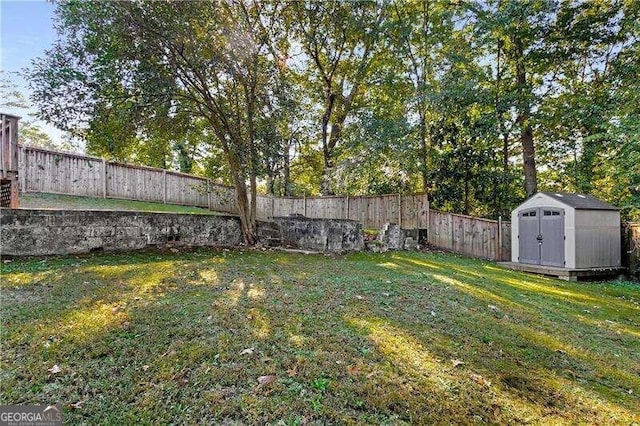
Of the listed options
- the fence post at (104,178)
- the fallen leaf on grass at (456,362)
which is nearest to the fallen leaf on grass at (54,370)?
the fallen leaf on grass at (456,362)

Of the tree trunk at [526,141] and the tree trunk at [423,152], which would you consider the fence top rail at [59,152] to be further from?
the tree trunk at [526,141]

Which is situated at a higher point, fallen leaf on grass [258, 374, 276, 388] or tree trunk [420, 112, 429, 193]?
tree trunk [420, 112, 429, 193]

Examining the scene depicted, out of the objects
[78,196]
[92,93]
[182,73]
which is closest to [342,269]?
[182,73]

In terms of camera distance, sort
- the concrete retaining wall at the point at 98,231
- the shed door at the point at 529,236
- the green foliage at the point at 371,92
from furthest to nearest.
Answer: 1. the shed door at the point at 529,236
2. the green foliage at the point at 371,92
3. the concrete retaining wall at the point at 98,231

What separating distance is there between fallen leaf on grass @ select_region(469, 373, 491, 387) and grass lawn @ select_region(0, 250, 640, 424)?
0.04ft

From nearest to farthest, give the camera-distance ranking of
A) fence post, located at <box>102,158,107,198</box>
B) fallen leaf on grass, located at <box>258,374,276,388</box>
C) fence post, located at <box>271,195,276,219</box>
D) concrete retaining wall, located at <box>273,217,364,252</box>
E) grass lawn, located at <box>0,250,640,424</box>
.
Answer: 1. grass lawn, located at <box>0,250,640,424</box>
2. fallen leaf on grass, located at <box>258,374,276,388</box>
3. concrete retaining wall, located at <box>273,217,364,252</box>
4. fence post, located at <box>102,158,107,198</box>
5. fence post, located at <box>271,195,276,219</box>

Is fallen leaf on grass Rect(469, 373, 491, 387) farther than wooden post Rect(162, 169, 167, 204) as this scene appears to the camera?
No

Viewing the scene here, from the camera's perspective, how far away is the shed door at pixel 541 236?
8.34 m

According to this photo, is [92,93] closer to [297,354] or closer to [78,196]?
[78,196]

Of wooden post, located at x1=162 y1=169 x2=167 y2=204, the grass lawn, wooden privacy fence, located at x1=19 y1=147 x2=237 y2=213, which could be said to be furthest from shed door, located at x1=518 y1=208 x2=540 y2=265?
wooden post, located at x1=162 y1=169 x2=167 y2=204

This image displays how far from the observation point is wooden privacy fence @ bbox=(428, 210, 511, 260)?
10141mm

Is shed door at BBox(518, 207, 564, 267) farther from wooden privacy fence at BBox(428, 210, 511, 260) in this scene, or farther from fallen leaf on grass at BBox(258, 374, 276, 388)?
fallen leaf on grass at BBox(258, 374, 276, 388)

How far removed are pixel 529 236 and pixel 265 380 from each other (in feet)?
29.8

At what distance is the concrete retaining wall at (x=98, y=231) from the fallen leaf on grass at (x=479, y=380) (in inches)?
265
